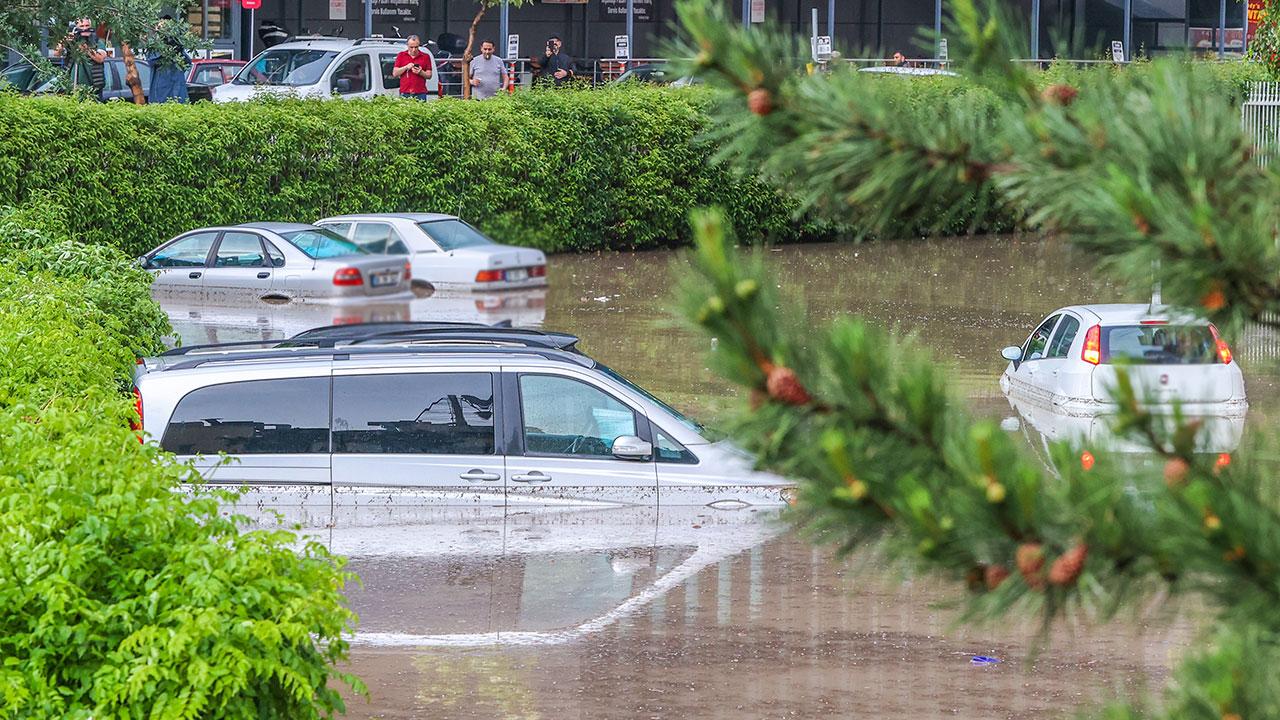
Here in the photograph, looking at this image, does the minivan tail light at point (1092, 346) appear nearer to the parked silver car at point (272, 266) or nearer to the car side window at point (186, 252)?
the parked silver car at point (272, 266)

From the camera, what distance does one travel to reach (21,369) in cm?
919

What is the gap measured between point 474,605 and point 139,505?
16.4 ft

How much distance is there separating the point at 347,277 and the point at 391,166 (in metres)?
5.07

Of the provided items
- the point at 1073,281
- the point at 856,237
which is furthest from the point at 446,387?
the point at 1073,281

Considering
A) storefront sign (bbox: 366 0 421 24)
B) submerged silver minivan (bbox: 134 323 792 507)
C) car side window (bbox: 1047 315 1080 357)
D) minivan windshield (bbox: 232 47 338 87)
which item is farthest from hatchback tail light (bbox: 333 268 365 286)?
storefront sign (bbox: 366 0 421 24)

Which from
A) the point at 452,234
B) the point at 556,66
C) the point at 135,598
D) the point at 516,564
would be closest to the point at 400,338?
the point at 516,564

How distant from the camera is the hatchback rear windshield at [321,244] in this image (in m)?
24.5

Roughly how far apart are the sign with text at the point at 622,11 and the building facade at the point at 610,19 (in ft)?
0.10

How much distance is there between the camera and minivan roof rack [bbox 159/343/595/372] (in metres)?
12.1

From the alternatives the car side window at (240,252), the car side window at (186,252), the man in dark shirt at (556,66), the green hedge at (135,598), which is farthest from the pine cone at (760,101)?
the man in dark shirt at (556,66)

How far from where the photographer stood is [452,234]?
2662 centimetres

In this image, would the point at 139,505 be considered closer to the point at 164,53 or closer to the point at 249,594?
the point at 249,594

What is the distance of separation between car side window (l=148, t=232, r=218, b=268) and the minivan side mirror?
45.5ft

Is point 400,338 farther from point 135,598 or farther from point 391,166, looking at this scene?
point 391,166
